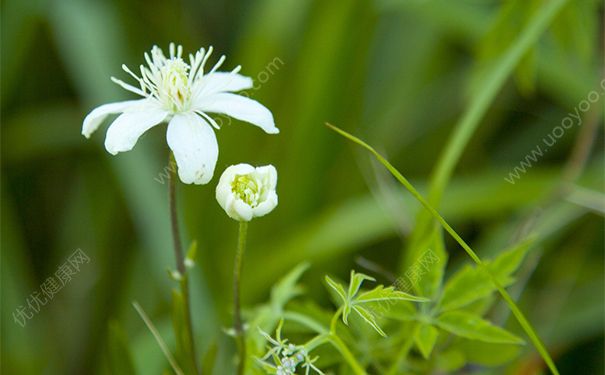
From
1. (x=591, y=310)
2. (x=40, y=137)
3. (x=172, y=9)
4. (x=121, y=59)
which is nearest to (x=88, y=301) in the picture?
(x=40, y=137)

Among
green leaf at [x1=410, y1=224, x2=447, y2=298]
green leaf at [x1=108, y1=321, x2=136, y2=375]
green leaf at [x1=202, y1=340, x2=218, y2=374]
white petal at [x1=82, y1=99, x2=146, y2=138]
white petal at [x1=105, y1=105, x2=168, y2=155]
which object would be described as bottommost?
green leaf at [x1=410, y1=224, x2=447, y2=298]

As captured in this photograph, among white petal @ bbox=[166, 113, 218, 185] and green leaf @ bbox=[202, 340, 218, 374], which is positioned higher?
white petal @ bbox=[166, 113, 218, 185]

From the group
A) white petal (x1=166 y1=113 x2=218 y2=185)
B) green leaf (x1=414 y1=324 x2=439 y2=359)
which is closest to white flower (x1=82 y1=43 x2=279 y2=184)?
white petal (x1=166 y1=113 x2=218 y2=185)

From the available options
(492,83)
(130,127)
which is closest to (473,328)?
(130,127)

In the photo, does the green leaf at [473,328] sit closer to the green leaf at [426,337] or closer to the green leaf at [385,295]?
the green leaf at [426,337]

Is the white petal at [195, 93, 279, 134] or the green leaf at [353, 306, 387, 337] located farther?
the white petal at [195, 93, 279, 134]

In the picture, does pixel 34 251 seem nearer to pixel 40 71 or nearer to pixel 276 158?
pixel 40 71

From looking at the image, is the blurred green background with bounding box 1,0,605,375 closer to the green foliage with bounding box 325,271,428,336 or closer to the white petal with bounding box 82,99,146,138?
the white petal with bounding box 82,99,146,138
